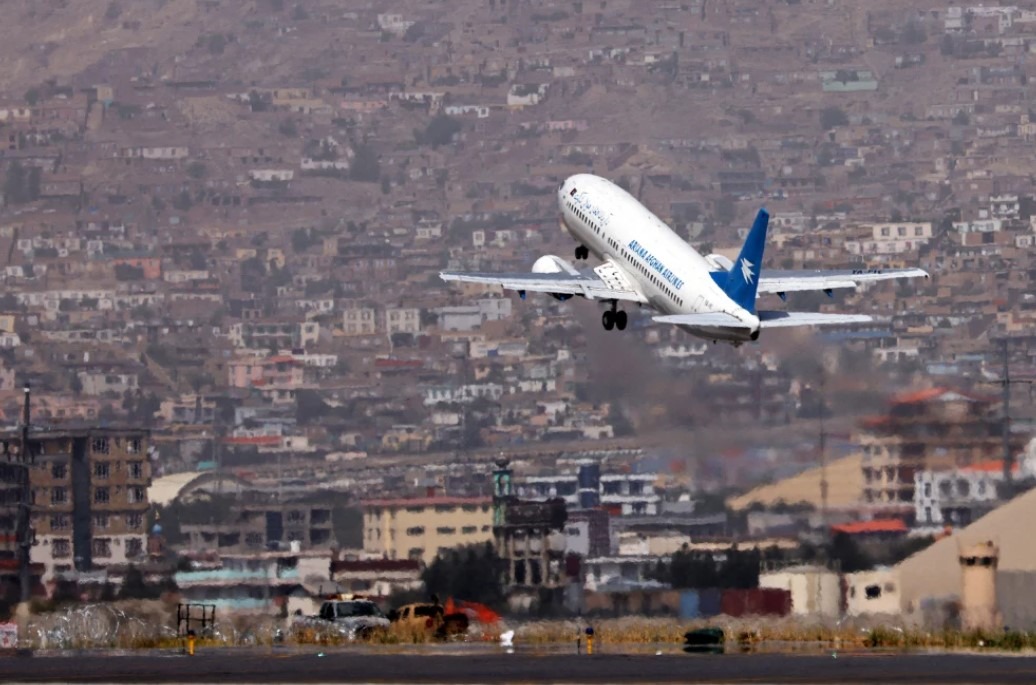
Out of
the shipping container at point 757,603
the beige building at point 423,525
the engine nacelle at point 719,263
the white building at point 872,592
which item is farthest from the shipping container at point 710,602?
the beige building at point 423,525

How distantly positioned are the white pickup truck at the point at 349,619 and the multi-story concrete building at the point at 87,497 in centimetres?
5020

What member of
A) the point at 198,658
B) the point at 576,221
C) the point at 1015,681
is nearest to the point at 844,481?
the point at 576,221

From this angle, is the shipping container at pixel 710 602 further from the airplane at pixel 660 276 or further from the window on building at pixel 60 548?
the window on building at pixel 60 548

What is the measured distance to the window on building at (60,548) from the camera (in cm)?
13012

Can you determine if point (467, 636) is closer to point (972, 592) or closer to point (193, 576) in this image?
point (972, 592)

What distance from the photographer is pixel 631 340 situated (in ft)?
377

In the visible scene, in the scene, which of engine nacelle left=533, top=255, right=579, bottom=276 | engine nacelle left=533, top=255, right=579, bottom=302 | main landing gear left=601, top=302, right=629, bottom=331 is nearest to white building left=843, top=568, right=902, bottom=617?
main landing gear left=601, top=302, right=629, bottom=331

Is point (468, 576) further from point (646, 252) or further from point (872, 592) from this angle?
point (872, 592)

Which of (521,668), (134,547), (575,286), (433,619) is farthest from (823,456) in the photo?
(134,547)

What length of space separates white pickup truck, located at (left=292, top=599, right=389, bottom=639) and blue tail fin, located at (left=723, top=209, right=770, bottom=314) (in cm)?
1198

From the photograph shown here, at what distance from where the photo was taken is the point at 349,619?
77500mm

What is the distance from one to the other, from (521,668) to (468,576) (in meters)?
36.4

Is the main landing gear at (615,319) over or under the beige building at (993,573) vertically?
over

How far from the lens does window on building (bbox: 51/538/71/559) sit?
13012 cm
